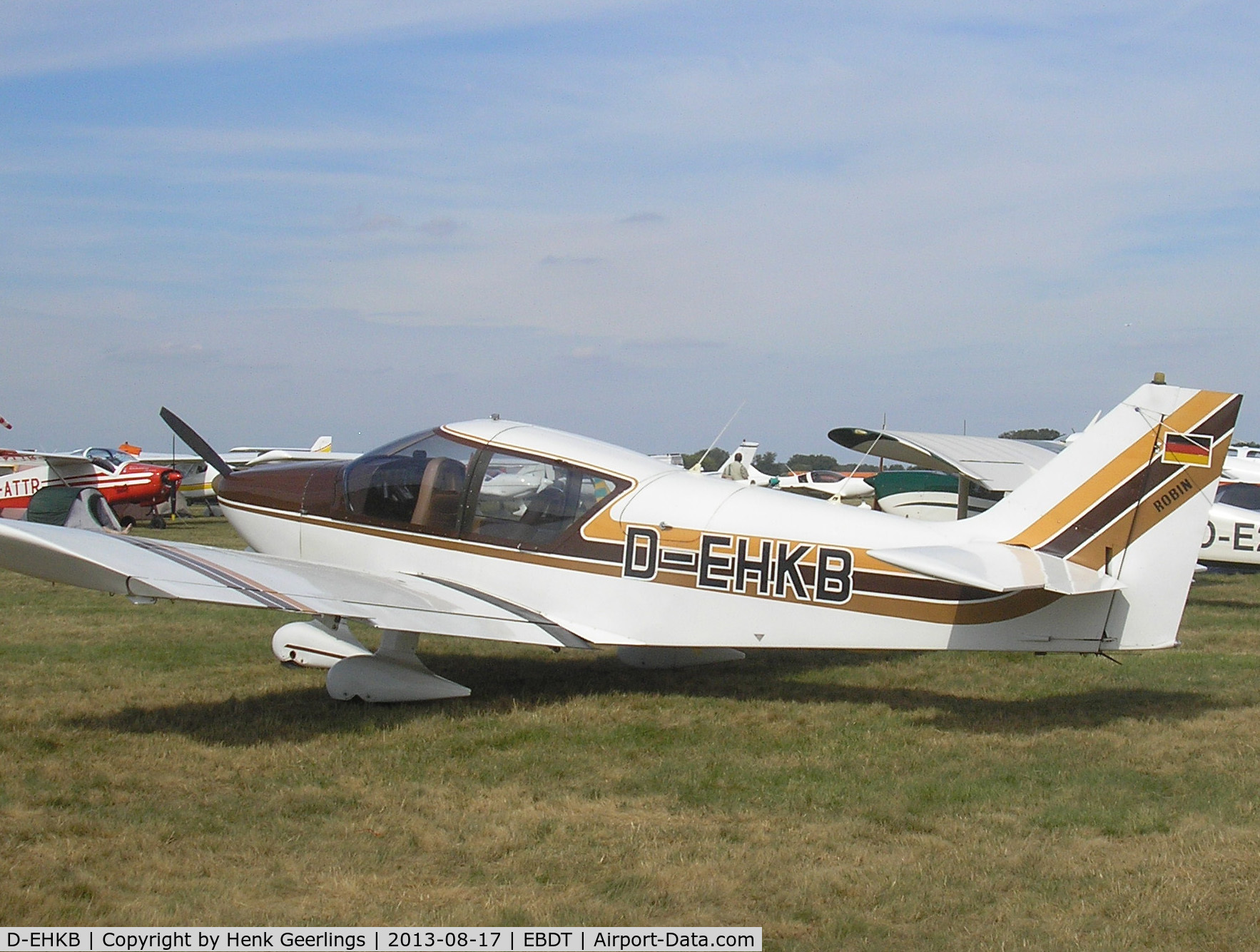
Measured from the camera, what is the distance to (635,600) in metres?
6.99

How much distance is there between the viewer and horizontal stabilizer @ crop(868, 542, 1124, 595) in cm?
562

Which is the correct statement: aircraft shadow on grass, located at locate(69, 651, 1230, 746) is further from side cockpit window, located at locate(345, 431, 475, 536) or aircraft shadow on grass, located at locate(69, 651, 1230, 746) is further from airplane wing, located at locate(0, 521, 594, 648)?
side cockpit window, located at locate(345, 431, 475, 536)

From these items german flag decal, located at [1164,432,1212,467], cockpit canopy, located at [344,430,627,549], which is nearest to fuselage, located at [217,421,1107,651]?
cockpit canopy, located at [344,430,627,549]

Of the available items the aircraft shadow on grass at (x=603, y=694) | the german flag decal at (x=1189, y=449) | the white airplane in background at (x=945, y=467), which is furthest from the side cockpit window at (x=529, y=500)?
the white airplane in background at (x=945, y=467)

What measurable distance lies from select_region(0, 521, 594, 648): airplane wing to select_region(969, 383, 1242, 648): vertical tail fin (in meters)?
3.01

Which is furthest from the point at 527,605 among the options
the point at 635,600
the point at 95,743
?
the point at 95,743

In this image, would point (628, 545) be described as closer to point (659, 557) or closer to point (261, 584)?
point (659, 557)

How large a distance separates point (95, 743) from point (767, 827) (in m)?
3.54

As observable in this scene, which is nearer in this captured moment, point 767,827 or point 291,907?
point 291,907

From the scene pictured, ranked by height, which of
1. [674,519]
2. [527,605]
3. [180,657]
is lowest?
[180,657]

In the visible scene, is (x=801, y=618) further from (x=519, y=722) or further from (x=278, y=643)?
(x=278, y=643)

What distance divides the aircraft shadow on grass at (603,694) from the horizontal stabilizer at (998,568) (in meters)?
0.96

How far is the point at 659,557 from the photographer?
22.8 ft

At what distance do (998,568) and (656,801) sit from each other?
2.16m
